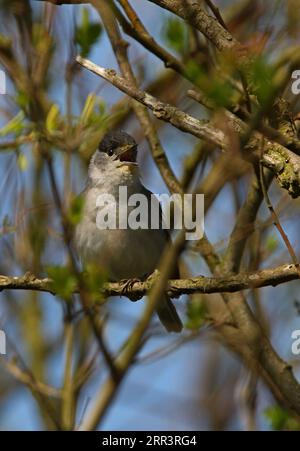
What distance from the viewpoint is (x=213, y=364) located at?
8.39m

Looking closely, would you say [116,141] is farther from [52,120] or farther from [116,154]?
[52,120]

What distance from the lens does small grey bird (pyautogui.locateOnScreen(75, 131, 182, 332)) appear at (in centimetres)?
617

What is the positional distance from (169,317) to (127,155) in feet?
4.73

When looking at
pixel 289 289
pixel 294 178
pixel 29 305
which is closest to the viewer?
pixel 294 178

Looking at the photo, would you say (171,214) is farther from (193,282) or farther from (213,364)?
(213,364)

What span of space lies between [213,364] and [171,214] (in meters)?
3.81

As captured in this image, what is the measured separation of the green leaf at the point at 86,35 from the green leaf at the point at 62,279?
5.36 feet

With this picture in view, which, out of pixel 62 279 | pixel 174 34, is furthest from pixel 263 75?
pixel 62 279

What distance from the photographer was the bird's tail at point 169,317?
261 inches

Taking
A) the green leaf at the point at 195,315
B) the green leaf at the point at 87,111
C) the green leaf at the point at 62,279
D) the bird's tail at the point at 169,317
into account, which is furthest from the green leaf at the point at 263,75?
the bird's tail at the point at 169,317

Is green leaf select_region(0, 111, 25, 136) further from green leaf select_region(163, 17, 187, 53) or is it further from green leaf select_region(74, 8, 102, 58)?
green leaf select_region(163, 17, 187, 53)

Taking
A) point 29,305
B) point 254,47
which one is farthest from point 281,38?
point 29,305

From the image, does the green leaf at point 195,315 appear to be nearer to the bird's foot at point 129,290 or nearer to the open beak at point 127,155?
the bird's foot at point 129,290

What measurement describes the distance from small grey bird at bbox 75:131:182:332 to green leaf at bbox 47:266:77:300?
8.51ft
